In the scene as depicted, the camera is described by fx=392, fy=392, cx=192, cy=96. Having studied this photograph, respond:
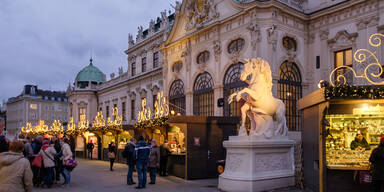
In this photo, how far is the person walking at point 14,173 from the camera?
610 centimetres

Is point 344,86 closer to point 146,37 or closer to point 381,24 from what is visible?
point 381,24

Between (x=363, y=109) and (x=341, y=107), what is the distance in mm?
590

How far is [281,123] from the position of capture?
1305cm

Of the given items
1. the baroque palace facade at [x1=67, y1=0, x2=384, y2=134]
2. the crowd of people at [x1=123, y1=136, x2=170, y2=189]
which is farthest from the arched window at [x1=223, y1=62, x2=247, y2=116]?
the crowd of people at [x1=123, y1=136, x2=170, y2=189]

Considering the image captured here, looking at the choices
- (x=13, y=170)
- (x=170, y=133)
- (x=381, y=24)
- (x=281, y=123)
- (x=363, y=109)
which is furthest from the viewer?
(x=170, y=133)

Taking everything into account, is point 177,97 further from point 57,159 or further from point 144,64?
point 57,159

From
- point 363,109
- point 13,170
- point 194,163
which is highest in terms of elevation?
point 363,109

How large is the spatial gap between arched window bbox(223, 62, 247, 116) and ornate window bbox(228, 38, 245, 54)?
0.93 metres

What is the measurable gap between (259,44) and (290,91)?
11.3 ft

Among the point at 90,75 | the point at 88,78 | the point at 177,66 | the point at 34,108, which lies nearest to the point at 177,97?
the point at 177,66

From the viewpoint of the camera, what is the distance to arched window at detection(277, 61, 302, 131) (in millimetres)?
22641

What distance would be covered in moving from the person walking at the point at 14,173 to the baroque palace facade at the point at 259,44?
17.3 m

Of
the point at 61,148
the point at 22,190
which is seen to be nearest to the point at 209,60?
the point at 61,148

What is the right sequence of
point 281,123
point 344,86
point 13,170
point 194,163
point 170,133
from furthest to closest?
point 170,133, point 194,163, point 281,123, point 344,86, point 13,170
